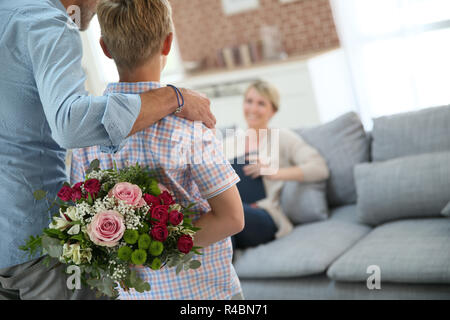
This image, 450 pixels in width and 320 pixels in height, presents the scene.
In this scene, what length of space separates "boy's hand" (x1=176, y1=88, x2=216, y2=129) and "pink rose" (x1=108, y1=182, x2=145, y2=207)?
0.23m

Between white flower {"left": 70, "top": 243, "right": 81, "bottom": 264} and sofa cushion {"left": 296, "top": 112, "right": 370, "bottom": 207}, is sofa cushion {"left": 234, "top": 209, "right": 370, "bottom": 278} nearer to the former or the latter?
sofa cushion {"left": 296, "top": 112, "right": 370, "bottom": 207}

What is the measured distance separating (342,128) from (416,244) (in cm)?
101

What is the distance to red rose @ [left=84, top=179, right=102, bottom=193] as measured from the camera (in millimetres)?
1278

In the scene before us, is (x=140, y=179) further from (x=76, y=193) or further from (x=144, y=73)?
(x=144, y=73)

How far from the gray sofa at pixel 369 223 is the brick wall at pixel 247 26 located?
2.79 m

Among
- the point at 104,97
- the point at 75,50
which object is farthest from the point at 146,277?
the point at 75,50

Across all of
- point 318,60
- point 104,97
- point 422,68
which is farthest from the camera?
point 318,60

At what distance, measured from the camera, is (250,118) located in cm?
336

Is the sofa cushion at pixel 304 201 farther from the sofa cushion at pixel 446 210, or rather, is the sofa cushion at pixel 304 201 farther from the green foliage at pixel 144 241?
the green foliage at pixel 144 241

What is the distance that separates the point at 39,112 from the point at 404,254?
1.70 metres

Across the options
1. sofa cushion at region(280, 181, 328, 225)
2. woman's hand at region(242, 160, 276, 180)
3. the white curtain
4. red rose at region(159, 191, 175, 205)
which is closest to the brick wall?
the white curtain

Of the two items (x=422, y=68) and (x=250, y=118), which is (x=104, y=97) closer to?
(x=250, y=118)

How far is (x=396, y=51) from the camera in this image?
183 inches

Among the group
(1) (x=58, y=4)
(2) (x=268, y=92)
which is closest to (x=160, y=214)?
(1) (x=58, y=4)
